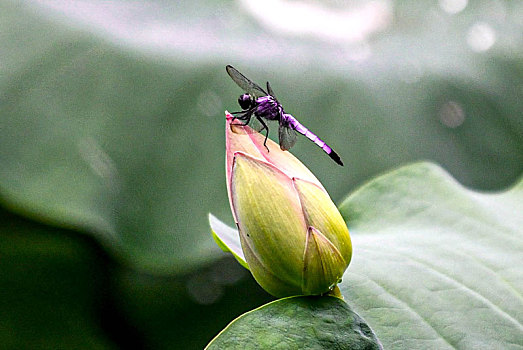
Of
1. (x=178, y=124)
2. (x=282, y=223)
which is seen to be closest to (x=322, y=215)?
(x=282, y=223)

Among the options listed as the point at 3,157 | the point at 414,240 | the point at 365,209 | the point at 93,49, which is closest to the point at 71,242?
the point at 3,157

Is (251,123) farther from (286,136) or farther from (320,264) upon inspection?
(320,264)

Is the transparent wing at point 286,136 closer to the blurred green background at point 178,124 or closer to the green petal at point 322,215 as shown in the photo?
the green petal at point 322,215

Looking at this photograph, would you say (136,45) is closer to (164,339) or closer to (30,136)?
(30,136)

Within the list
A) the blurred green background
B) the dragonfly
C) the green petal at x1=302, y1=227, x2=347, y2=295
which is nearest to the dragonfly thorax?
the dragonfly

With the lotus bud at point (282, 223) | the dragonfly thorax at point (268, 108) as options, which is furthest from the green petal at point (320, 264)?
the dragonfly thorax at point (268, 108)
